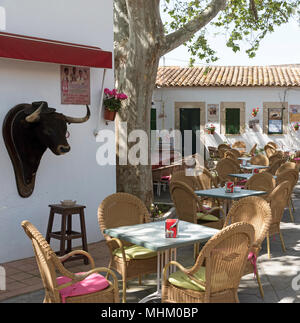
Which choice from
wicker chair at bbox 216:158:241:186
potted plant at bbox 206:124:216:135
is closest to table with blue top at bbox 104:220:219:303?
wicker chair at bbox 216:158:241:186

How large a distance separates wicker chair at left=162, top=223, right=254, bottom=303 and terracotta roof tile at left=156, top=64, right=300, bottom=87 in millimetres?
16355

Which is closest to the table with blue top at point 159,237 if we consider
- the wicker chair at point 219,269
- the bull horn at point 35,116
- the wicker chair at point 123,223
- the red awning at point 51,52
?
the wicker chair at point 123,223

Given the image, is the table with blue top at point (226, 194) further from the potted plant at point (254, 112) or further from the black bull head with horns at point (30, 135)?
the potted plant at point (254, 112)

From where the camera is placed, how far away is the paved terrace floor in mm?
4914

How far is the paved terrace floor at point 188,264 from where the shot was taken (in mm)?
4914

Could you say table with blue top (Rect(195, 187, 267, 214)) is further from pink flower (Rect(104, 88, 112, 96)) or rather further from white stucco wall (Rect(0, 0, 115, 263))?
pink flower (Rect(104, 88, 112, 96))

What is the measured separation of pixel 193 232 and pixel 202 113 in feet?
55.1

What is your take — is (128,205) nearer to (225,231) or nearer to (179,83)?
(225,231)

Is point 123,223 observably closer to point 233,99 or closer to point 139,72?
point 139,72

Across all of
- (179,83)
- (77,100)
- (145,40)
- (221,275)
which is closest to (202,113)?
(179,83)

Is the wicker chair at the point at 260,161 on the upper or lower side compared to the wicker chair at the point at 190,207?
upper

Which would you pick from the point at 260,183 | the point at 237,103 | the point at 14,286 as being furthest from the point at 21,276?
the point at 237,103

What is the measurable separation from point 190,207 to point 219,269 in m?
2.60

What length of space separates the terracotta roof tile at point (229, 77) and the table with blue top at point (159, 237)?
15.5 meters
